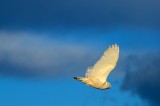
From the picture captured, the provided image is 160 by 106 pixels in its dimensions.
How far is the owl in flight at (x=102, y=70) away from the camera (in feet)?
261

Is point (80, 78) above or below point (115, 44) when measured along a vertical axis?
below

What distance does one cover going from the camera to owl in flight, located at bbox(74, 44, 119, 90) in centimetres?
7958

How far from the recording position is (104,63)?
3248 inches

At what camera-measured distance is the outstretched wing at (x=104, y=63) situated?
3164 inches

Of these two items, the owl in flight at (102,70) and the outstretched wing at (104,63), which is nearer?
the owl in flight at (102,70)

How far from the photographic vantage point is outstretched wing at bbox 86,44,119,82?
264 feet

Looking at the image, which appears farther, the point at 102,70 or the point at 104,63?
the point at 102,70

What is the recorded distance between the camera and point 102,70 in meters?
83.7

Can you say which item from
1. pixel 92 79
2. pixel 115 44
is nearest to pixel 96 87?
pixel 92 79

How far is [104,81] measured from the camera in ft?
278

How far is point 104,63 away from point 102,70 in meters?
1.68

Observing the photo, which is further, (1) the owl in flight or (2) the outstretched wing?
(2) the outstretched wing

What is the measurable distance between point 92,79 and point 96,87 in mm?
2172

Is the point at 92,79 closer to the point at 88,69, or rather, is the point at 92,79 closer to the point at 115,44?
the point at 88,69
